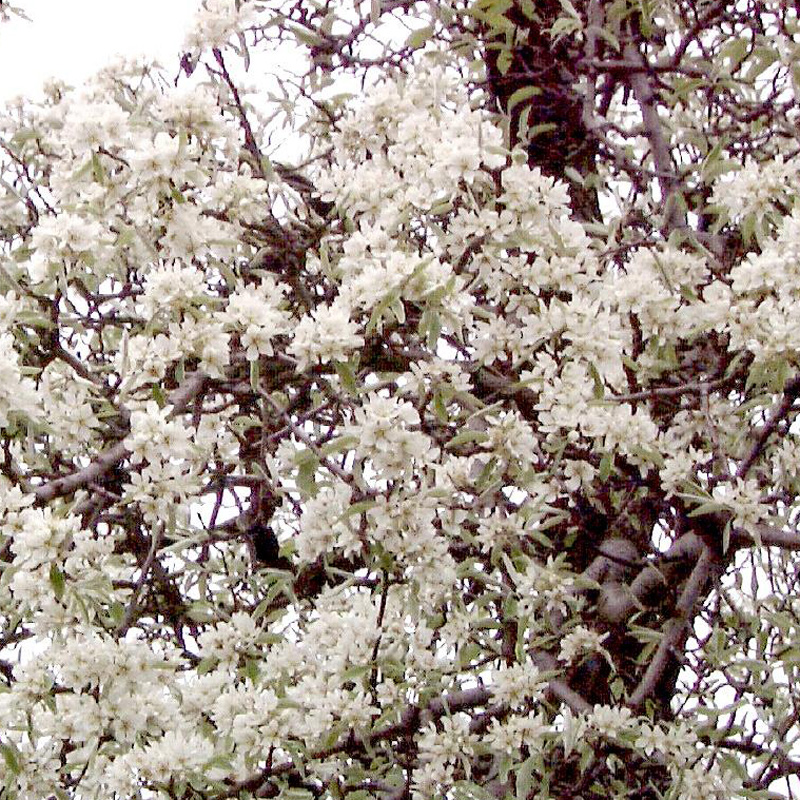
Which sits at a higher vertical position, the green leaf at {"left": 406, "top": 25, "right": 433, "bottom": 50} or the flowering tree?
the green leaf at {"left": 406, "top": 25, "right": 433, "bottom": 50}

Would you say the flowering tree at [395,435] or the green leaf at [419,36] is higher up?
the green leaf at [419,36]

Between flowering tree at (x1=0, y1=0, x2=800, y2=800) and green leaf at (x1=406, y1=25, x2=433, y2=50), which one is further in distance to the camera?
green leaf at (x1=406, y1=25, x2=433, y2=50)

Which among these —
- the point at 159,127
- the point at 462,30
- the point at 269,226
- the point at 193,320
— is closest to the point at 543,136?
the point at 462,30

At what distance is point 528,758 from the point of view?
3029 millimetres

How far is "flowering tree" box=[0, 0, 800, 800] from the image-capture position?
254 centimetres

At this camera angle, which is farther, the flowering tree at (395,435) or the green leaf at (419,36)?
the green leaf at (419,36)

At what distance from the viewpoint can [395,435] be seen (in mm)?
2334

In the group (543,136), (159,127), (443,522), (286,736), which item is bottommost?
(286,736)

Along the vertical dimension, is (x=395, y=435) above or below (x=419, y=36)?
below

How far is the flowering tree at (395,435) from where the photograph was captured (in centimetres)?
254

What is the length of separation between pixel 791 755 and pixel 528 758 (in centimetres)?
84

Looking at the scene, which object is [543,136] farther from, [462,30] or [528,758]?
[528,758]

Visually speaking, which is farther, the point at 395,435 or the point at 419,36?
the point at 419,36

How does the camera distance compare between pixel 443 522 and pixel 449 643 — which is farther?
pixel 449 643
